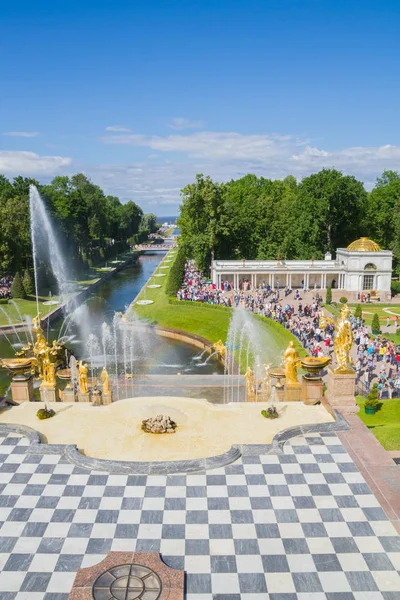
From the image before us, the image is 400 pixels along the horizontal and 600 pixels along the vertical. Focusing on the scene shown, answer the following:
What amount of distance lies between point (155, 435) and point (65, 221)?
68.9m

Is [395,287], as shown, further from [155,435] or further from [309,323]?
[155,435]

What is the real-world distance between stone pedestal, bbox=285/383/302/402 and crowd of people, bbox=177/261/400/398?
97.1 inches

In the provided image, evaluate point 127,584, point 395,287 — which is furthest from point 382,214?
point 127,584

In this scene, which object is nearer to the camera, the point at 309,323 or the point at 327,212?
the point at 309,323

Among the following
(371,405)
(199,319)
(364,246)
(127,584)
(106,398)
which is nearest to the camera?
(127,584)

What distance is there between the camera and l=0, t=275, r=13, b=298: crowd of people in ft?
186

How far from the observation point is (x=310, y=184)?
65.1m

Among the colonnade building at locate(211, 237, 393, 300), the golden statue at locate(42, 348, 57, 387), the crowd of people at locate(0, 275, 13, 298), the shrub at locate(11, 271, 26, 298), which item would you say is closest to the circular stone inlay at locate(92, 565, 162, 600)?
the golden statue at locate(42, 348, 57, 387)

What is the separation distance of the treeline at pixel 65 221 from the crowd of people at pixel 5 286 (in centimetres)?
203

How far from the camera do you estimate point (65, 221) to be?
80375 mm

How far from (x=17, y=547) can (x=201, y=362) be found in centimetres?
2700

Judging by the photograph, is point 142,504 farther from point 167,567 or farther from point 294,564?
point 294,564

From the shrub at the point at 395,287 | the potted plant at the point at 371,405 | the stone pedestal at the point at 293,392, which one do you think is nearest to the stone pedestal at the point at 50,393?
the stone pedestal at the point at 293,392

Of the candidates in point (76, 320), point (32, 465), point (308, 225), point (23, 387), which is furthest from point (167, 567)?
point (308, 225)
